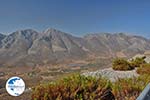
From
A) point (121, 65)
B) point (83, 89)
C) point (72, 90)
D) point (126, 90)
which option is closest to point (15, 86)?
point (72, 90)

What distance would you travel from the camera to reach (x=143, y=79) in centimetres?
810

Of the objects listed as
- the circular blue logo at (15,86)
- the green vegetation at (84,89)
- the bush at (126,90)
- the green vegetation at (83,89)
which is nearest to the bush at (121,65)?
the green vegetation at (84,89)

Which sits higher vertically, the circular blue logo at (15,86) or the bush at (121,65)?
the bush at (121,65)

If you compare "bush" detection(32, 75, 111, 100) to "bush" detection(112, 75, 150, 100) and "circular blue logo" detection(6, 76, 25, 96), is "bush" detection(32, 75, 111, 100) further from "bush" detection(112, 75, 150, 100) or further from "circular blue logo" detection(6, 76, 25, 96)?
"circular blue logo" detection(6, 76, 25, 96)

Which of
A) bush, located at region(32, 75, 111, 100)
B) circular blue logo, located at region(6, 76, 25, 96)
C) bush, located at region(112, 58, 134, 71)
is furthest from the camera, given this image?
bush, located at region(112, 58, 134, 71)

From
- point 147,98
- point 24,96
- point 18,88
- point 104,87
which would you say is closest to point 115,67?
point 24,96

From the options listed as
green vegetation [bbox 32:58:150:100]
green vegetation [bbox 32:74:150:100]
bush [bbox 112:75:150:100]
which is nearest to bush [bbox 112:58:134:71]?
green vegetation [bbox 32:58:150:100]

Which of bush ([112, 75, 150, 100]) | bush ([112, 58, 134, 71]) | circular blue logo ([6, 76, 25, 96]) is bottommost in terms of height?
bush ([112, 75, 150, 100])

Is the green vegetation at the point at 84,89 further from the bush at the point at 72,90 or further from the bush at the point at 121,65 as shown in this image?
the bush at the point at 121,65

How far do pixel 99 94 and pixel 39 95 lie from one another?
1.35 m

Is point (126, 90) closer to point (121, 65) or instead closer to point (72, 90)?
point (72, 90)

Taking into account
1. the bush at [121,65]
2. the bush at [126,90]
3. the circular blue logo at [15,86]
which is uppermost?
the bush at [121,65]

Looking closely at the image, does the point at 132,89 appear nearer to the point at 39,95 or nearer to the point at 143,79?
the point at 143,79

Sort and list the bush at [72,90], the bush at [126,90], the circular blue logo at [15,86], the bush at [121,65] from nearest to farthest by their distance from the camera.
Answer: the circular blue logo at [15,86], the bush at [72,90], the bush at [126,90], the bush at [121,65]
